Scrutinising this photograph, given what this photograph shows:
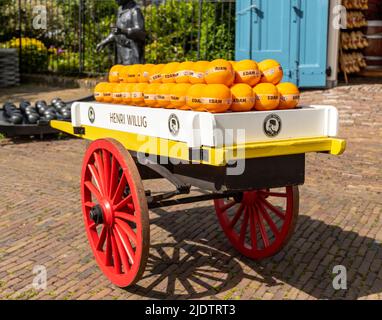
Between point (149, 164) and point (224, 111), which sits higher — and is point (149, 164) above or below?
below

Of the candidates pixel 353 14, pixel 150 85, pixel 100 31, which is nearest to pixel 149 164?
pixel 150 85

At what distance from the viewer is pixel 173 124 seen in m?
3.21

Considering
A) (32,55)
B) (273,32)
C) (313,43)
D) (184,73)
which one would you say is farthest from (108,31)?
(184,73)

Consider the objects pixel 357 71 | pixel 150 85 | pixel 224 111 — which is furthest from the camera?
pixel 357 71

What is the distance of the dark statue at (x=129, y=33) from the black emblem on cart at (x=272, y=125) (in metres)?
4.81

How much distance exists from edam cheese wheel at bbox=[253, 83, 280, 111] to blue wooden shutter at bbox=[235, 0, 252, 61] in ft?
26.1

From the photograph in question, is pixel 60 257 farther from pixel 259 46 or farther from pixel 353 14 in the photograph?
pixel 353 14

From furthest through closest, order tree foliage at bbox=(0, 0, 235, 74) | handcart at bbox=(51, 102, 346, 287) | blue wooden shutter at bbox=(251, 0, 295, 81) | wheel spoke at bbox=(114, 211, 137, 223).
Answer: tree foliage at bbox=(0, 0, 235, 74) < blue wooden shutter at bbox=(251, 0, 295, 81) < wheel spoke at bbox=(114, 211, 137, 223) < handcart at bbox=(51, 102, 346, 287)

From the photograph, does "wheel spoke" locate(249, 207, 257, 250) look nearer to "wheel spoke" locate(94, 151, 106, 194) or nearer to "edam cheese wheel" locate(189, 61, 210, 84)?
"wheel spoke" locate(94, 151, 106, 194)

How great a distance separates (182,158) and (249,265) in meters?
1.31

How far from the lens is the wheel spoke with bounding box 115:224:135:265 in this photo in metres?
3.42

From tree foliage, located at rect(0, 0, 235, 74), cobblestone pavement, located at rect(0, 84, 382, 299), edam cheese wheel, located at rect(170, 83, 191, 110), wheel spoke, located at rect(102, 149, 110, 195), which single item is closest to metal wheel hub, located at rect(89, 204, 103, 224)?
wheel spoke, located at rect(102, 149, 110, 195)

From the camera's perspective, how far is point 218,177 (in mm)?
3215

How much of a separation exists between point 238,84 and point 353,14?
9.24 meters
